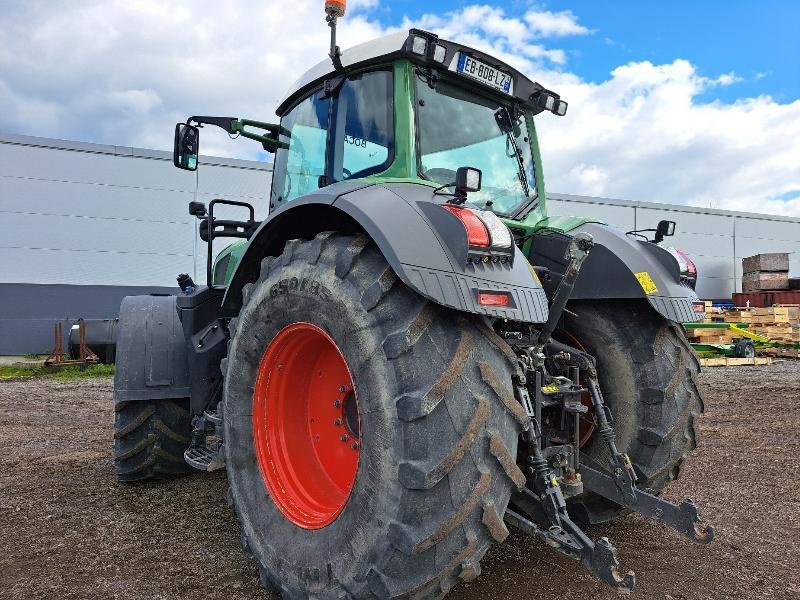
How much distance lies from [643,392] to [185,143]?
10.2ft

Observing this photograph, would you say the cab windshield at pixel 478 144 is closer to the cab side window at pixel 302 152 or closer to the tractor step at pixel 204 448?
the cab side window at pixel 302 152

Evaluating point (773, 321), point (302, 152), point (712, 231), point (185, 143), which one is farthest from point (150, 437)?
point (712, 231)

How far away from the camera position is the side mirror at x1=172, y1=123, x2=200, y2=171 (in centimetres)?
403

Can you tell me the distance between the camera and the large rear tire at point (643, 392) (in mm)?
3137

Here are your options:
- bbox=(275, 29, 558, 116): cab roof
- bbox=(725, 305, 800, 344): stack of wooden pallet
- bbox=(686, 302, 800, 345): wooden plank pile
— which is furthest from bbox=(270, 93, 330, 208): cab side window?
bbox=(725, 305, 800, 344): stack of wooden pallet

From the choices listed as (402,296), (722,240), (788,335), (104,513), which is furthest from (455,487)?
(722,240)

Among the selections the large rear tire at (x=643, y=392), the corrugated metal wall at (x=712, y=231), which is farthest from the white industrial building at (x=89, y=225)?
the large rear tire at (x=643, y=392)

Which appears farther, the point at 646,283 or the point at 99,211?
the point at 99,211

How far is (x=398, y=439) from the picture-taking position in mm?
2078

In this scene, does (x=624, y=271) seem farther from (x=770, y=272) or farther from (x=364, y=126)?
(x=770, y=272)

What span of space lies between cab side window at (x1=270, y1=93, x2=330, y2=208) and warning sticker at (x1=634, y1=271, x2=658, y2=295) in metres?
1.77

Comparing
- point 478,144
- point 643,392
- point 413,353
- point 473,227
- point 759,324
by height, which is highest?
point 478,144

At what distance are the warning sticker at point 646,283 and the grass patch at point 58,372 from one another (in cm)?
1145

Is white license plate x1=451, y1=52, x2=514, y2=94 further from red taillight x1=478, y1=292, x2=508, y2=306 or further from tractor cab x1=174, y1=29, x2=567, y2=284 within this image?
red taillight x1=478, y1=292, x2=508, y2=306
